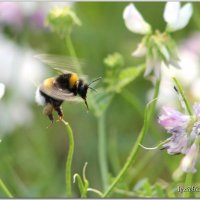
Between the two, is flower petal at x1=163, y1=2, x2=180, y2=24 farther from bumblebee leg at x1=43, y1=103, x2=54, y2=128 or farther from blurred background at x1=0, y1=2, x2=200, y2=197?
blurred background at x1=0, y1=2, x2=200, y2=197

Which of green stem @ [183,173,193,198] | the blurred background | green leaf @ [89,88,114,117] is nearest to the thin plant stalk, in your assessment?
green stem @ [183,173,193,198]

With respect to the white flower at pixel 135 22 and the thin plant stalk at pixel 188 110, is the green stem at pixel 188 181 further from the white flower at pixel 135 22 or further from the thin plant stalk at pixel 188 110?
the white flower at pixel 135 22

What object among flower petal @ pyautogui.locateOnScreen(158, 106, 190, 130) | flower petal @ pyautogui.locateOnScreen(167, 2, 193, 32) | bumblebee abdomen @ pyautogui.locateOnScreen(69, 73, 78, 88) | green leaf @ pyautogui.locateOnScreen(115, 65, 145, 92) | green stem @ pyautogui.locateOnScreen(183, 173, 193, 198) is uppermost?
flower petal @ pyautogui.locateOnScreen(167, 2, 193, 32)

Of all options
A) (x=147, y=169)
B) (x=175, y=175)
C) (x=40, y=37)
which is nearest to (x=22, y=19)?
(x=40, y=37)

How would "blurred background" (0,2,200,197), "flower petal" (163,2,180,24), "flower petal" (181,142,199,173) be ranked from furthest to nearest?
"blurred background" (0,2,200,197), "flower petal" (163,2,180,24), "flower petal" (181,142,199,173)

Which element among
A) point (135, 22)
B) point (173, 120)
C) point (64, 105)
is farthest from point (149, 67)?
point (64, 105)

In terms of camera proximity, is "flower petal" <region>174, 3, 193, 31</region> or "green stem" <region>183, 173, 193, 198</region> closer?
"green stem" <region>183, 173, 193, 198</region>

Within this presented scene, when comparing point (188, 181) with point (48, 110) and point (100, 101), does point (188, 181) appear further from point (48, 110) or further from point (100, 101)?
point (100, 101)
